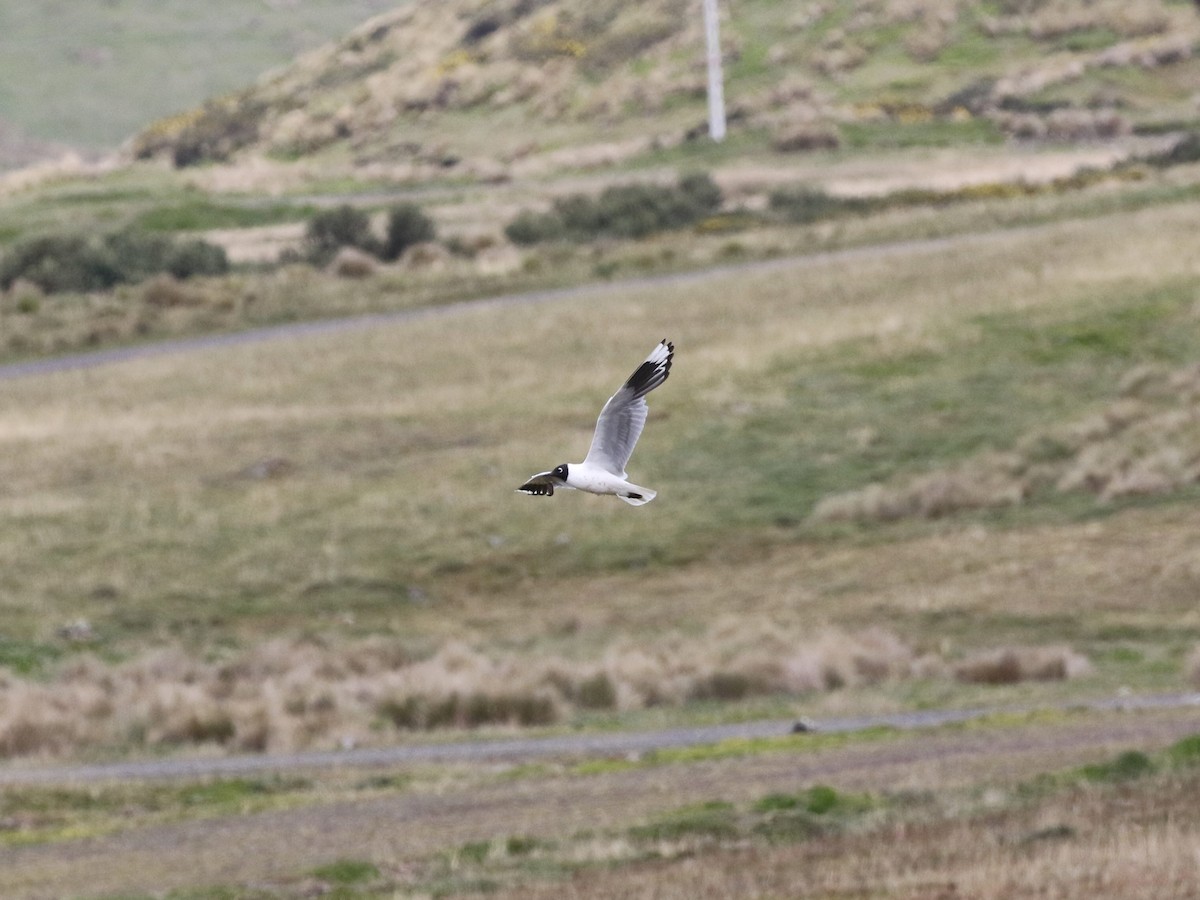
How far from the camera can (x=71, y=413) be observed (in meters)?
70.0

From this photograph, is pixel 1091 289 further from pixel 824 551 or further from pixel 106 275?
pixel 106 275

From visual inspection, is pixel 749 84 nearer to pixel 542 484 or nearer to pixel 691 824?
pixel 691 824

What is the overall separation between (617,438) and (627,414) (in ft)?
0.59

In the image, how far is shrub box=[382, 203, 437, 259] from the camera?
10631cm

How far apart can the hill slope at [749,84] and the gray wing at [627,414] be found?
12358 cm

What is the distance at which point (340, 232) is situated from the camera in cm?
10844

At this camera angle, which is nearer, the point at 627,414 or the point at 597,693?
the point at 627,414

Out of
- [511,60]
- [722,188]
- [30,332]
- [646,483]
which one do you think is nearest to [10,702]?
[646,483]

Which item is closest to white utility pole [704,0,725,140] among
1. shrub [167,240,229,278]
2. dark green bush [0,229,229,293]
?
shrub [167,240,229,278]

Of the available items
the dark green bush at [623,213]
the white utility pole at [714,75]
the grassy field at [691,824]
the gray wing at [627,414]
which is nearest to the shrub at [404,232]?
the dark green bush at [623,213]

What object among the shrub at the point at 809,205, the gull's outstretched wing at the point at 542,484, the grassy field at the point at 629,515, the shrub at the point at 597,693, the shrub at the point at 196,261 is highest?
the shrub at the point at 809,205

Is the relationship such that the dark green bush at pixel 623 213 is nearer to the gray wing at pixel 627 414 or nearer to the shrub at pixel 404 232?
the shrub at pixel 404 232

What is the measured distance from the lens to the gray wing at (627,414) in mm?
12227

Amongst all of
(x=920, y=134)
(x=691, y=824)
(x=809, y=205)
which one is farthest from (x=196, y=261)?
(x=691, y=824)
